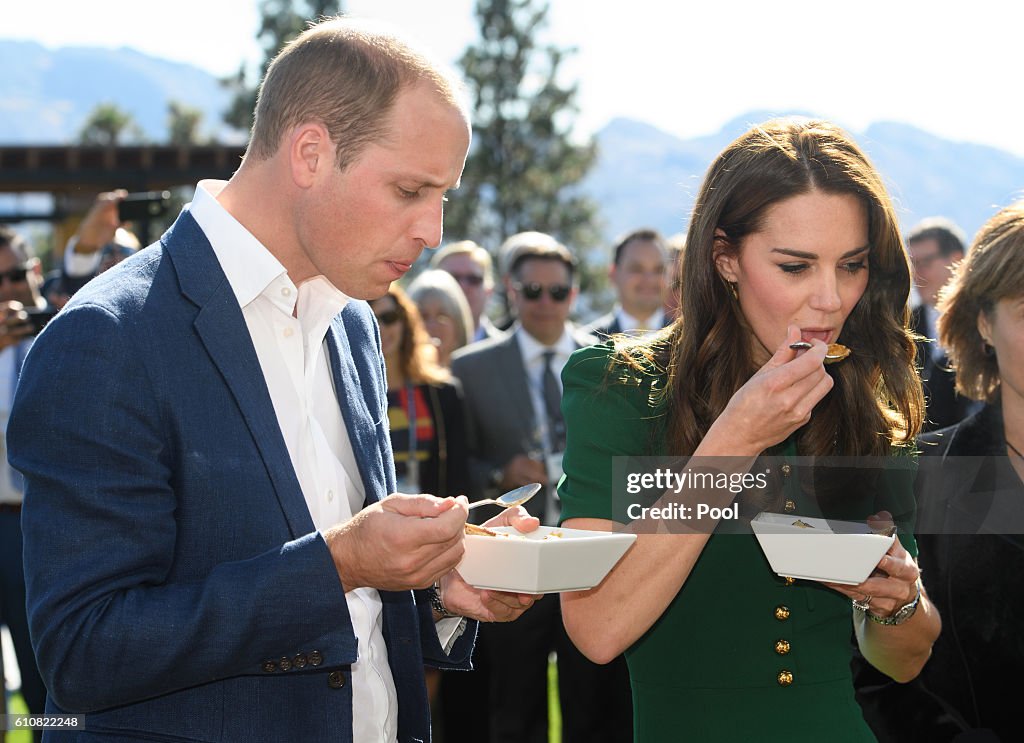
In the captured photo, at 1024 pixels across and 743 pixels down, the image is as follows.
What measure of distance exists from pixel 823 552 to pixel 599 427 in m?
0.52

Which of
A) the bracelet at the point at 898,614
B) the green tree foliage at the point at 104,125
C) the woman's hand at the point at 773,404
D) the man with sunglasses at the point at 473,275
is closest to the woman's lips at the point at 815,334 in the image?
the woman's hand at the point at 773,404

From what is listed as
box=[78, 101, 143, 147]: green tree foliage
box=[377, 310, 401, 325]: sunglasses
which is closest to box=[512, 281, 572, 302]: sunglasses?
box=[377, 310, 401, 325]: sunglasses

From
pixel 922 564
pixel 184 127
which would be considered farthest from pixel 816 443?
pixel 184 127

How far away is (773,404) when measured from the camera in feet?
6.93

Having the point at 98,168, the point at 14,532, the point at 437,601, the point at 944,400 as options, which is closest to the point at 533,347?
the point at 944,400

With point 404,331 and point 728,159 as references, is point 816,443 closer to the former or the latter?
point 728,159

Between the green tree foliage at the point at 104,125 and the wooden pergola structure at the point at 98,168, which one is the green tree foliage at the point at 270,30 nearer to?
the green tree foliage at the point at 104,125

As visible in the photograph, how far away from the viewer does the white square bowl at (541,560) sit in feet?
6.52

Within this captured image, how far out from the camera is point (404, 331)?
5832 millimetres

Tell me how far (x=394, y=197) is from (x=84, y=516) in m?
0.80

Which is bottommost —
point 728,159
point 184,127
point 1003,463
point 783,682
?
point 783,682

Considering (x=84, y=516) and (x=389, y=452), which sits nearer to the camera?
(x=84, y=516)

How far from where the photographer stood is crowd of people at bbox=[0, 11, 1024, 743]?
5.94ft

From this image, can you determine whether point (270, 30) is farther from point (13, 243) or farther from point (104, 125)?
point (13, 243)
